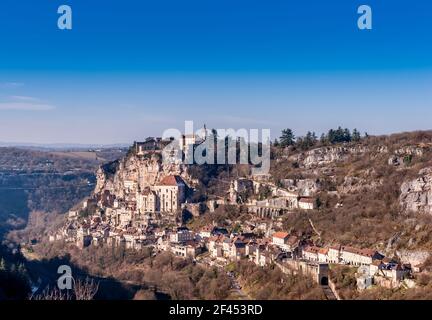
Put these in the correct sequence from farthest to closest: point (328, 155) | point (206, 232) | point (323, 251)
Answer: point (328, 155), point (206, 232), point (323, 251)

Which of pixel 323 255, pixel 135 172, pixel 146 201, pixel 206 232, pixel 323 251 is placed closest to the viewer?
pixel 323 255

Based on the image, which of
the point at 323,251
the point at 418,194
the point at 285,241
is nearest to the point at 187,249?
the point at 285,241

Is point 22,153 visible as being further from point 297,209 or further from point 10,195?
point 297,209

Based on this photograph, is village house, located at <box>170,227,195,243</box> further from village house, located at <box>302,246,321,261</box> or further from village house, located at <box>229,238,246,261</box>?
village house, located at <box>302,246,321,261</box>

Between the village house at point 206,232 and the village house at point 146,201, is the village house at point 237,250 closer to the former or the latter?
the village house at point 206,232

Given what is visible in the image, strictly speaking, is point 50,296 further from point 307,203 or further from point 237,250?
point 307,203

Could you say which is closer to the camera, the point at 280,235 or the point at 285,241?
the point at 285,241
